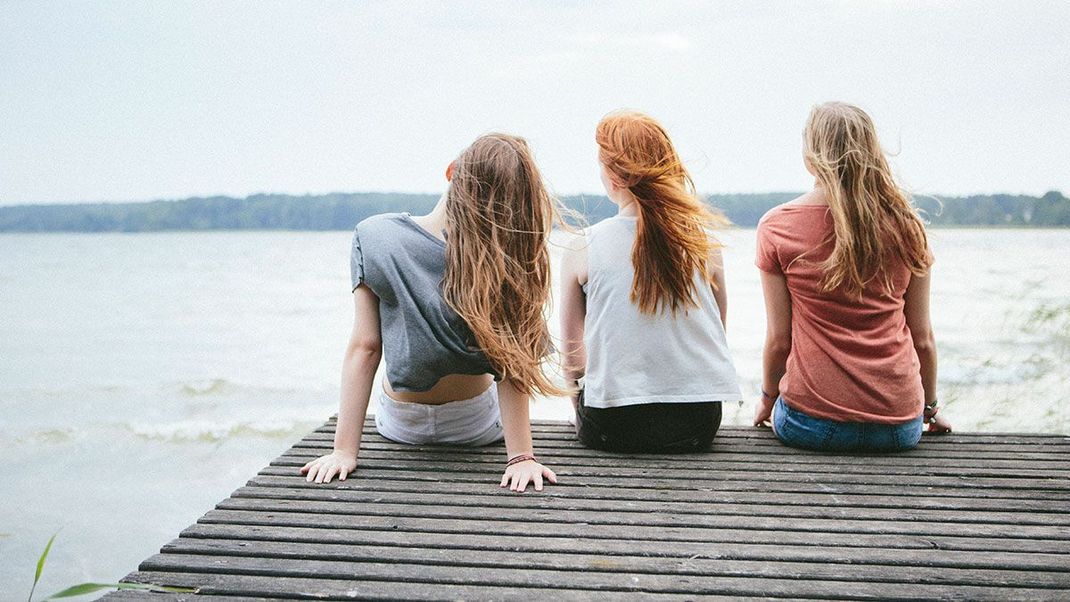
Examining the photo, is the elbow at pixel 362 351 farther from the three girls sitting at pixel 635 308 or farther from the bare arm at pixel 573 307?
the bare arm at pixel 573 307

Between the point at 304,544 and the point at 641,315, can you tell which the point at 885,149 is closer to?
the point at 641,315

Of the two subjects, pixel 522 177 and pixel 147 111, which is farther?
pixel 147 111

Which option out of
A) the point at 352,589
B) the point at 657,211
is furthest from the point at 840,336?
the point at 352,589

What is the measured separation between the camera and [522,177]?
9.84 ft

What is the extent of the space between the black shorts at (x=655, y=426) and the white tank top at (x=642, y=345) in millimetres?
66

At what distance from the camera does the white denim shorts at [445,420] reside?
11.0ft

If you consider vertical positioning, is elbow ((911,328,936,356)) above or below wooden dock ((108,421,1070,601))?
above

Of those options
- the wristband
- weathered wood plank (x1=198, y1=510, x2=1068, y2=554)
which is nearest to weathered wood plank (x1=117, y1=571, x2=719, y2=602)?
weathered wood plank (x1=198, y1=510, x2=1068, y2=554)

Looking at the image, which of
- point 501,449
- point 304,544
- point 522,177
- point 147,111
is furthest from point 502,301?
point 147,111

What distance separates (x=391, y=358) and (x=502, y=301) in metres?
0.43

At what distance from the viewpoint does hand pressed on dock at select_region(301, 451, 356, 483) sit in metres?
3.05

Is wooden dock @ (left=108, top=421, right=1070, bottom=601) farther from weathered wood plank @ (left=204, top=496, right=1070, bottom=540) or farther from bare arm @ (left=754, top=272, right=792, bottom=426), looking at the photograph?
bare arm @ (left=754, top=272, right=792, bottom=426)

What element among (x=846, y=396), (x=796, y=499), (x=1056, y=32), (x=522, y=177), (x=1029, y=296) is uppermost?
(x=1056, y=32)

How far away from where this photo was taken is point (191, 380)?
1048 centimetres
